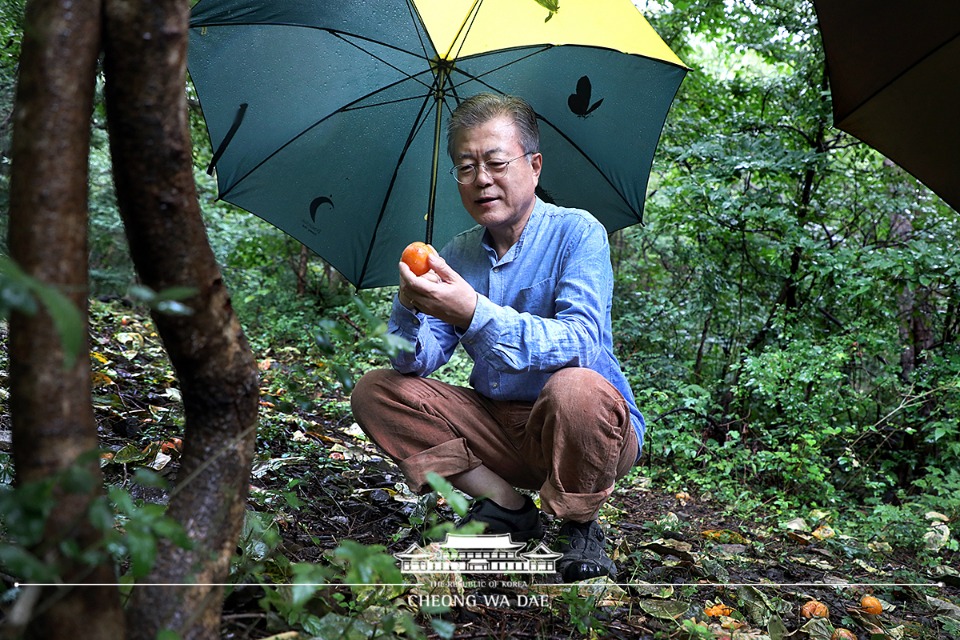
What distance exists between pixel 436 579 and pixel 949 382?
12.7 ft

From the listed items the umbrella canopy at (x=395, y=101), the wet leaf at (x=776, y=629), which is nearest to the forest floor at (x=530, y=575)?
the wet leaf at (x=776, y=629)

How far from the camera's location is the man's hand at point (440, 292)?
81.5 inches

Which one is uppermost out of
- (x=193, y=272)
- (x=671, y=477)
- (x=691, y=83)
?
(x=691, y=83)

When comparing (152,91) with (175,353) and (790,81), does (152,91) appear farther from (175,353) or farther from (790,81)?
(790,81)

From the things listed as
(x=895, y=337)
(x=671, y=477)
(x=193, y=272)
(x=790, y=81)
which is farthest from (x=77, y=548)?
(x=790, y=81)

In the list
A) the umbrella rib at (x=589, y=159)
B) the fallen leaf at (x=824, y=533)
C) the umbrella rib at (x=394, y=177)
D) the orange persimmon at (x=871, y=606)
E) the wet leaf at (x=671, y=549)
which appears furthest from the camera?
the fallen leaf at (x=824, y=533)

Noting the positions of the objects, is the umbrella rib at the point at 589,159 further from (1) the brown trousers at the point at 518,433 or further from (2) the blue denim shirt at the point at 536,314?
(1) the brown trousers at the point at 518,433

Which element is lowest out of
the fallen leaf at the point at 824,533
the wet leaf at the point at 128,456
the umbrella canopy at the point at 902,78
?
the fallen leaf at the point at 824,533

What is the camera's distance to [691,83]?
6023 mm

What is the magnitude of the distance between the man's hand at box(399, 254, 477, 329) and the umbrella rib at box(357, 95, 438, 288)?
2.89 feet

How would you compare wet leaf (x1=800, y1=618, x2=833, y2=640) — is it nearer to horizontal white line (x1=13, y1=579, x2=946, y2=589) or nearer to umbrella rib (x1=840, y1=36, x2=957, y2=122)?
horizontal white line (x1=13, y1=579, x2=946, y2=589)

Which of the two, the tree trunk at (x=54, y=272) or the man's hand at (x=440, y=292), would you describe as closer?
the tree trunk at (x=54, y=272)

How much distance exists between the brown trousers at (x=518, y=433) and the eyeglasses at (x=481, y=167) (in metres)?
0.69

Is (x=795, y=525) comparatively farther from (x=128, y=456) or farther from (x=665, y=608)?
(x=128, y=456)
